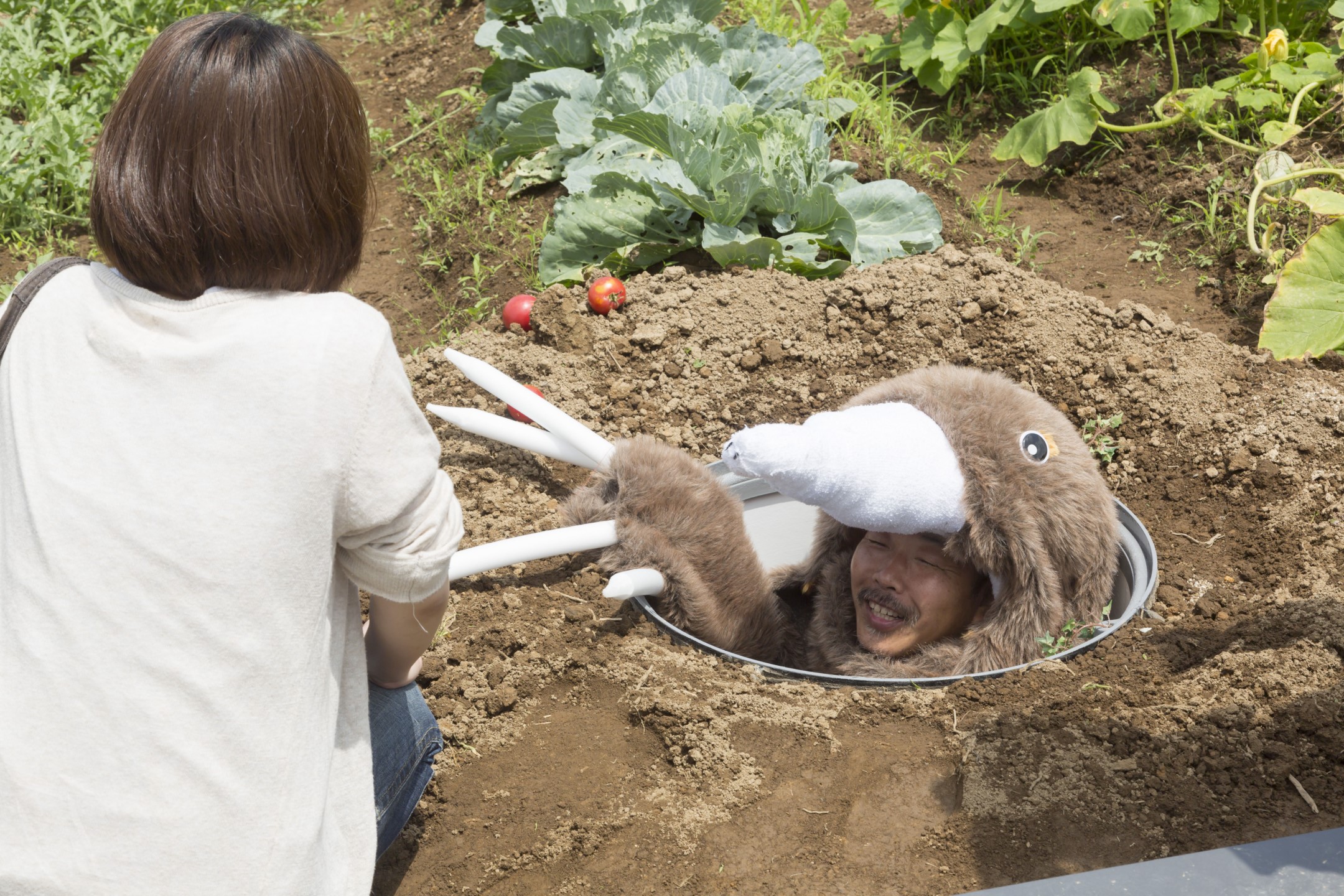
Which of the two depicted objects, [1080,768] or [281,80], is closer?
[281,80]

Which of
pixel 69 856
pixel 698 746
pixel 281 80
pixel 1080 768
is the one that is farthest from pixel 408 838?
pixel 281 80

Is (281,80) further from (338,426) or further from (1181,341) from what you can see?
(1181,341)

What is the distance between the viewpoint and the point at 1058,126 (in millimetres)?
3768

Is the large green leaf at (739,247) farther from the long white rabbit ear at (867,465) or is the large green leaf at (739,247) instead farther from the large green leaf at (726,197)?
the long white rabbit ear at (867,465)

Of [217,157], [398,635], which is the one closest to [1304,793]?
[398,635]

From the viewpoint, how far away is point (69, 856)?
1339mm

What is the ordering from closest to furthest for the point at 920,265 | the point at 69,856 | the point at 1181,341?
1. the point at 69,856
2. the point at 1181,341
3. the point at 920,265

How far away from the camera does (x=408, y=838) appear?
204cm

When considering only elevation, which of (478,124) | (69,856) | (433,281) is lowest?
(433,281)

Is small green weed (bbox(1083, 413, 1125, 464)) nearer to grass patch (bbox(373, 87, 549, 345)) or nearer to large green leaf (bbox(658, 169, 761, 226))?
large green leaf (bbox(658, 169, 761, 226))

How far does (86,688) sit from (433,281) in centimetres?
293

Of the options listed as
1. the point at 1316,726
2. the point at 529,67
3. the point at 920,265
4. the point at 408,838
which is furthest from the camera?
the point at 529,67

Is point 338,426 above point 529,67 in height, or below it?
above

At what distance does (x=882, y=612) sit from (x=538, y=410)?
0.94 metres
